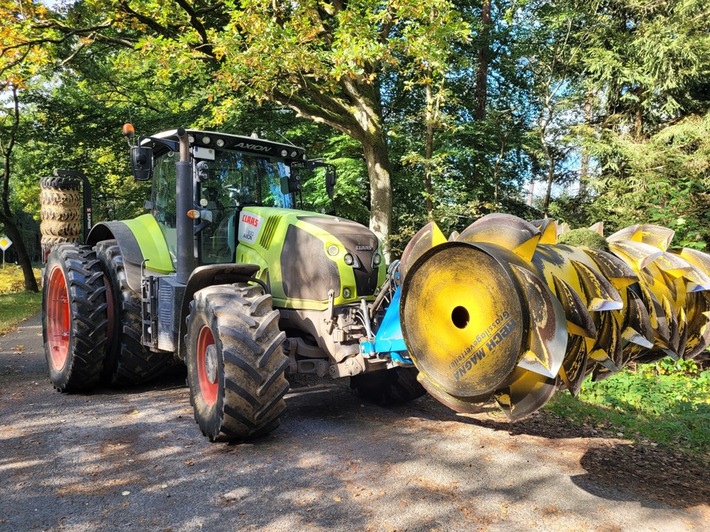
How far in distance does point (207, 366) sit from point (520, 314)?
289 centimetres

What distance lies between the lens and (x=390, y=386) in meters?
5.95

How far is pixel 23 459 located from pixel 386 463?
273 cm

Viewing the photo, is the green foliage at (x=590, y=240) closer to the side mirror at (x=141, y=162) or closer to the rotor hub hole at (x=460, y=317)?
the rotor hub hole at (x=460, y=317)

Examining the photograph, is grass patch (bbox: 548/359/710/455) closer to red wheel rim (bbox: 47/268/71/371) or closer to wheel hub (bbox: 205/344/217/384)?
wheel hub (bbox: 205/344/217/384)

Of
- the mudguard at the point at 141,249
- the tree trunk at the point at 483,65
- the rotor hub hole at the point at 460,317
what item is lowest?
the rotor hub hole at the point at 460,317

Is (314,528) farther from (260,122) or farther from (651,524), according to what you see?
(260,122)

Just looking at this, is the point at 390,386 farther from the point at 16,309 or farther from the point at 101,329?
the point at 16,309

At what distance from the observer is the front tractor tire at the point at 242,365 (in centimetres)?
438

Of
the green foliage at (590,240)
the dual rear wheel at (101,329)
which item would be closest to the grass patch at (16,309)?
the dual rear wheel at (101,329)

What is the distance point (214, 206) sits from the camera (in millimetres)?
5781

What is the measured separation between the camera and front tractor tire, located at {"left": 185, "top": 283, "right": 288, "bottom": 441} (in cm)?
438

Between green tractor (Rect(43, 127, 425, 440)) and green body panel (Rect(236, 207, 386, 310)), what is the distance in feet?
0.04

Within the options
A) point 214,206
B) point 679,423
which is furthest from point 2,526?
point 679,423

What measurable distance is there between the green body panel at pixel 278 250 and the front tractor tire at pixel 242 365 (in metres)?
0.53
